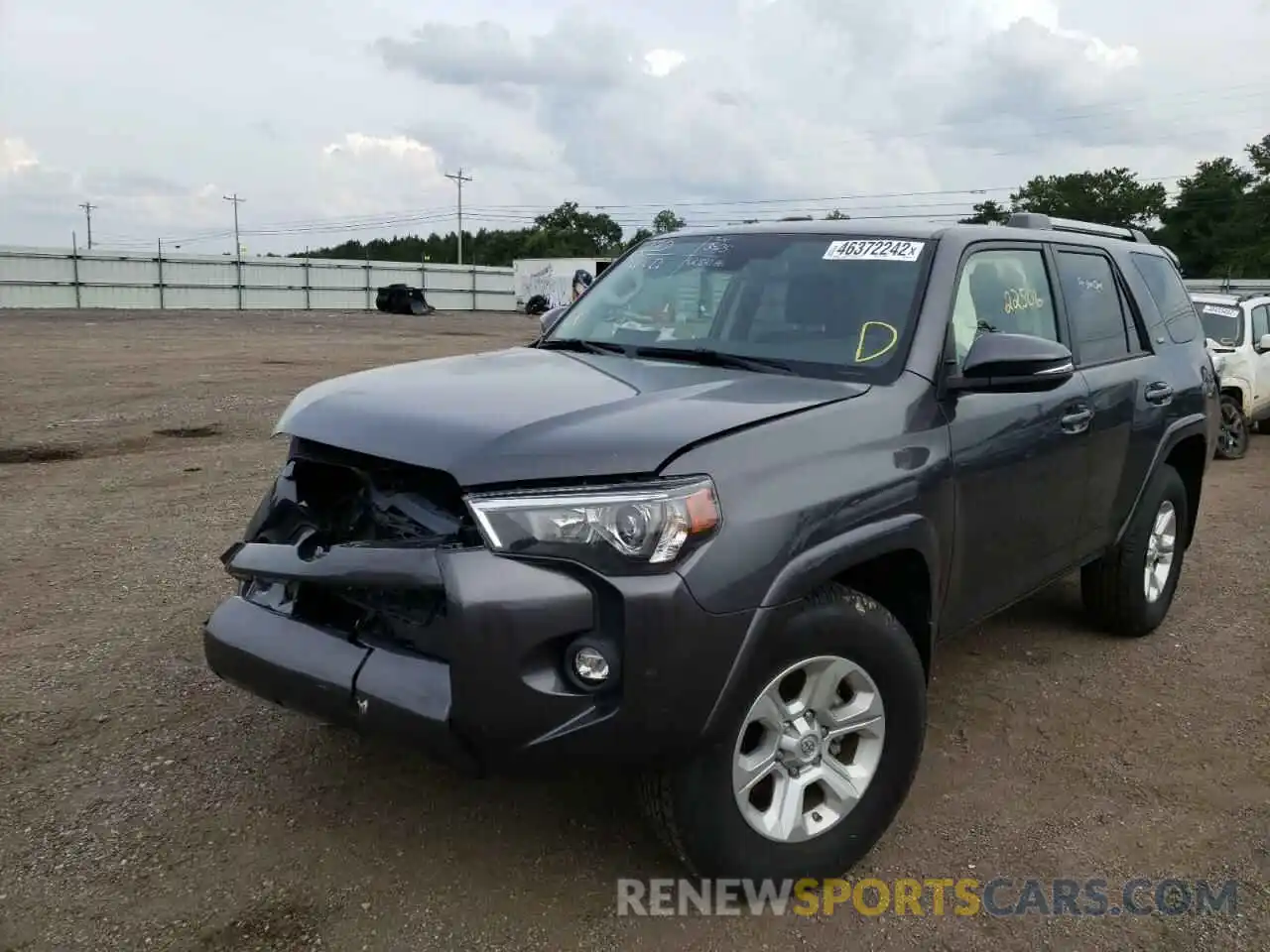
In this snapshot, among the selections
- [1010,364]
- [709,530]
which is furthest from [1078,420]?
[709,530]

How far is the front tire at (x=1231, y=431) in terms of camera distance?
35.6 ft

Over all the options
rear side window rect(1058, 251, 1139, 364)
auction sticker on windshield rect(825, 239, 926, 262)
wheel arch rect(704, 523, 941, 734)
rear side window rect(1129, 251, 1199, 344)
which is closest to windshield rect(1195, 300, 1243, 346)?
rear side window rect(1129, 251, 1199, 344)

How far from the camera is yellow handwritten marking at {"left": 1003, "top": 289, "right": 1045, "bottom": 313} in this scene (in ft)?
12.7

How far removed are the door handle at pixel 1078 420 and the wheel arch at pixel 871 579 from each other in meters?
1.09

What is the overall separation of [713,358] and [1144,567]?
2.59m

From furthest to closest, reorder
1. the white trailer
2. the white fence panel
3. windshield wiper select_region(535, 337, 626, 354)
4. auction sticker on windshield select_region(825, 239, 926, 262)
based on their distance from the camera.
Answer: the white trailer < the white fence panel < windshield wiper select_region(535, 337, 626, 354) < auction sticker on windshield select_region(825, 239, 926, 262)

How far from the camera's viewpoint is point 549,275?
177 feet

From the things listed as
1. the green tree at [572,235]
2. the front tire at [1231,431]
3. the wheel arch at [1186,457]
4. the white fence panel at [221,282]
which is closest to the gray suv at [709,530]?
the wheel arch at [1186,457]

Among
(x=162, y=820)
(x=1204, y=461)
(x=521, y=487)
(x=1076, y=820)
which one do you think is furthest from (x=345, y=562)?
(x=1204, y=461)

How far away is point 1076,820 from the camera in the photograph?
3344mm

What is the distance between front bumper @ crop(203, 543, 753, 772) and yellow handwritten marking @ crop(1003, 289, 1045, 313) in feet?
6.70

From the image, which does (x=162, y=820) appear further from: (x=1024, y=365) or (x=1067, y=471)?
(x=1067, y=471)

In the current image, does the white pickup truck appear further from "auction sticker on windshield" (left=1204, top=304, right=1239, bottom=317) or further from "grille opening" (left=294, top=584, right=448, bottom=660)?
"grille opening" (left=294, top=584, right=448, bottom=660)

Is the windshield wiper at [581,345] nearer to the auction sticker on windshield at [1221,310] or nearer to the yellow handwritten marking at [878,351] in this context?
the yellow handwritten marking at [878,351]
